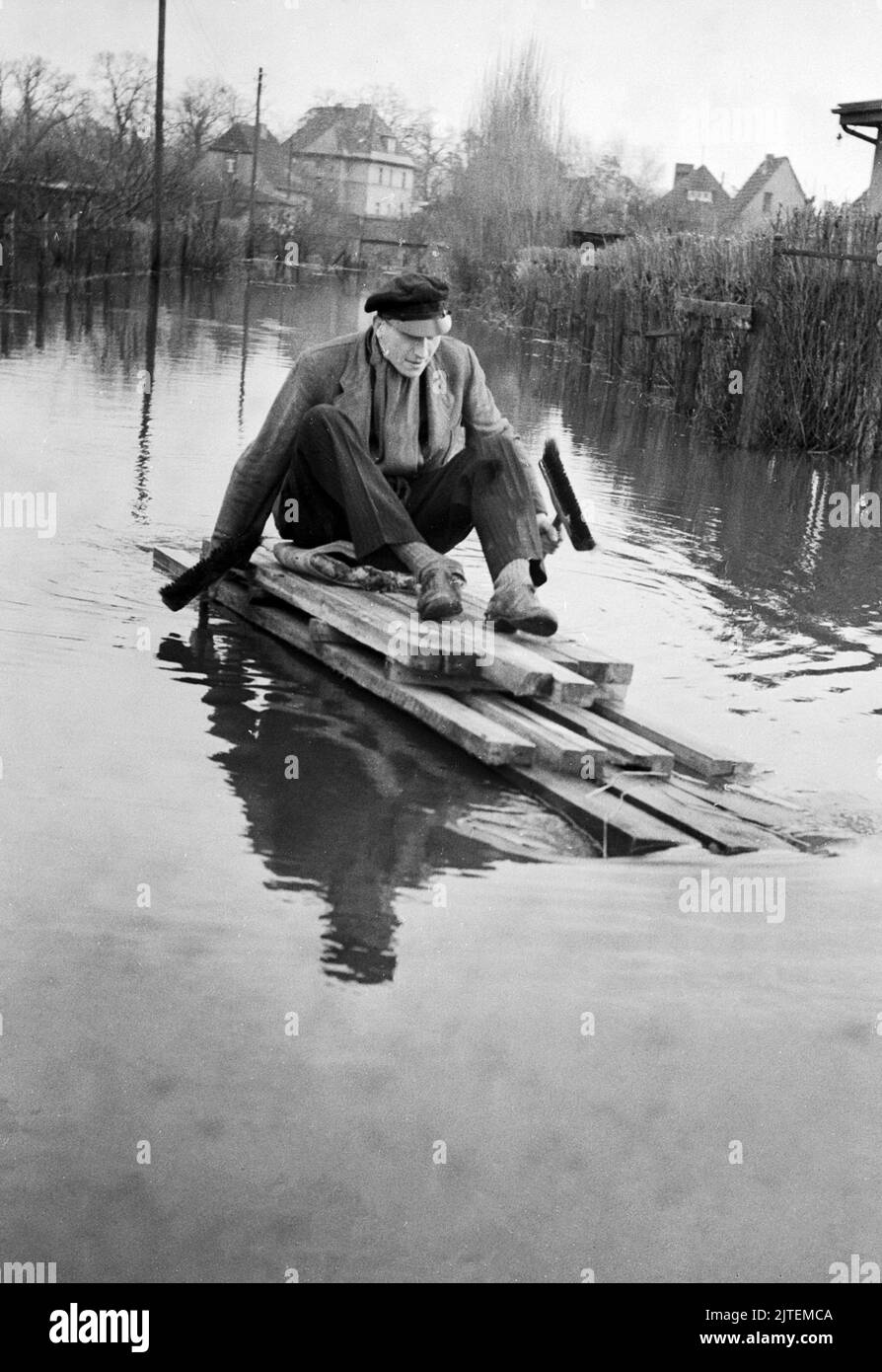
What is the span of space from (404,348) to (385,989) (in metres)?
3.39

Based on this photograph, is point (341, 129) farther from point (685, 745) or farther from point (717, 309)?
point (685, 745)

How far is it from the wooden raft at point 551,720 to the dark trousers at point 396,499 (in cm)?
27

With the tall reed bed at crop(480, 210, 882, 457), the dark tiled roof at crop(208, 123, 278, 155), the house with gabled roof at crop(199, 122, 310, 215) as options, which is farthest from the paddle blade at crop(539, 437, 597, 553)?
the dark tiled roof at crop(208, 123, 278, 155)

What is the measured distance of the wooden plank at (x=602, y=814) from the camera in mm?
4797

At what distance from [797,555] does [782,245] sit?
6.40m

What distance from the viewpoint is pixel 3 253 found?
98.8ft

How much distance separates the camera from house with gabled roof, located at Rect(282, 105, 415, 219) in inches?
4476

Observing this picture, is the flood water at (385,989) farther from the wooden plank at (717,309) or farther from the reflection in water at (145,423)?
the wooden plank at (717,309)

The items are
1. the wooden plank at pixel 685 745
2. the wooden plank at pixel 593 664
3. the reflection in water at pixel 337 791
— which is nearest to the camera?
the reflection in water at pixel 337 791

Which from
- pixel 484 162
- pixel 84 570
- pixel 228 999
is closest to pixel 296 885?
pixel 228 999

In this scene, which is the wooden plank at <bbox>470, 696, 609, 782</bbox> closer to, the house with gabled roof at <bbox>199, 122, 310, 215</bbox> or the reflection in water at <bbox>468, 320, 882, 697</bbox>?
the reflection in water at <bbox>468, 320, 882, 697</bbox>

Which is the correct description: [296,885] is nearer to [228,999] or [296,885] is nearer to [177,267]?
[228,999]

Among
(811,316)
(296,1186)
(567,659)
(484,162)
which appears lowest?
(296,1186)

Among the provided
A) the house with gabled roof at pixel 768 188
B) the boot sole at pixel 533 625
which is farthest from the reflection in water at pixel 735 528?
the house with gabled roof at pixel 768 188
